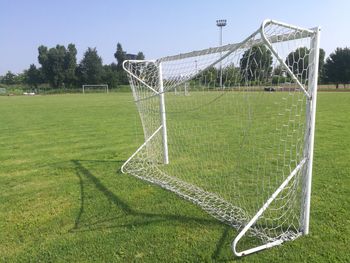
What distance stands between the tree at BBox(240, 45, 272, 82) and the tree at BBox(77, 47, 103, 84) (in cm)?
7814

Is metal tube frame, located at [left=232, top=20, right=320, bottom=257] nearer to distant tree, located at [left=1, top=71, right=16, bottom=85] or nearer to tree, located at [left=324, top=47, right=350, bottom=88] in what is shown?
tree, located at [left=324, top=47, right=350, bottom=88]

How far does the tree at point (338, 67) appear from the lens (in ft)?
215

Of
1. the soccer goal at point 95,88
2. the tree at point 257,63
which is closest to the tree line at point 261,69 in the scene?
the tree at point 257,63

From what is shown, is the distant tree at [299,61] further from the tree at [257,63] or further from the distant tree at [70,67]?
the distant tree at [70,67]

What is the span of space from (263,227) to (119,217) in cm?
172

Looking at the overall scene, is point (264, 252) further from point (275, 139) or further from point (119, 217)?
point (275, 139)

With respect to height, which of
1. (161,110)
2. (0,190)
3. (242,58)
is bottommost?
(0,190)

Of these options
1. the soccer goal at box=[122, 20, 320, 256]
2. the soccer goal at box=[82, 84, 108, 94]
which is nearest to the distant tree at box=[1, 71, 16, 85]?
the soccer goal at box=[82, 84, 108, 94]

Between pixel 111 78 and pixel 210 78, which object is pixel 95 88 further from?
pixel 210 78

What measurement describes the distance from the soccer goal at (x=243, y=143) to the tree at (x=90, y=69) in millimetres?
73861

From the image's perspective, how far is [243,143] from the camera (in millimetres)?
6309

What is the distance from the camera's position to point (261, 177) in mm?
5543

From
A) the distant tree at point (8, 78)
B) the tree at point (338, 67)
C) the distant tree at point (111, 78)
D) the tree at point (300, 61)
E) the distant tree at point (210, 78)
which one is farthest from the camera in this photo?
the distant tree at point (8, 78)

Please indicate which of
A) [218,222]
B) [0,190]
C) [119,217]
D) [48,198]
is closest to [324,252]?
[218,222]
